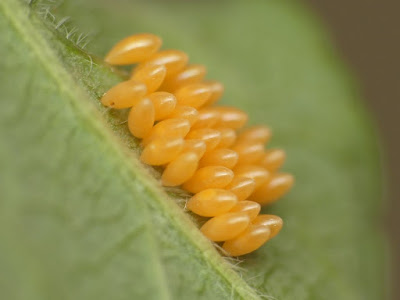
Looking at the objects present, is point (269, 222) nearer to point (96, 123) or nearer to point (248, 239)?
point (248, 239)

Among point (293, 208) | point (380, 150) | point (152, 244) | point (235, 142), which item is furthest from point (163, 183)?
point (380, 150)

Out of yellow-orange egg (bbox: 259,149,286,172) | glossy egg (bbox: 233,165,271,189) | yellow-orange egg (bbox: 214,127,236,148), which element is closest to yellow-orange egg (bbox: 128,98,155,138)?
yellow-orange egg (bbox: 214,127,236,148)

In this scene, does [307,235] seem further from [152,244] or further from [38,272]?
[38,272]

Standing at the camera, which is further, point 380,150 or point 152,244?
point 380,150

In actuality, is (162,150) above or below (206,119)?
below

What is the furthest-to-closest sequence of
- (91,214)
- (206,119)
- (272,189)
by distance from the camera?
(272,189), (206,119), (91,214)

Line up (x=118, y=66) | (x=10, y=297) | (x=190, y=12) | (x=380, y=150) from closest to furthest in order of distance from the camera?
(x=10, y=297)
(x=118, y=66)
(x=380, y=150)
(x=190, y=12)

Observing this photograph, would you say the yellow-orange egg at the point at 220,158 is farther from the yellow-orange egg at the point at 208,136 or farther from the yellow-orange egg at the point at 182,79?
the yellow-orange egg at the point at 182,79

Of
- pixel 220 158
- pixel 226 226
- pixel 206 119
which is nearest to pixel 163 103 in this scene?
pixel 206 119
